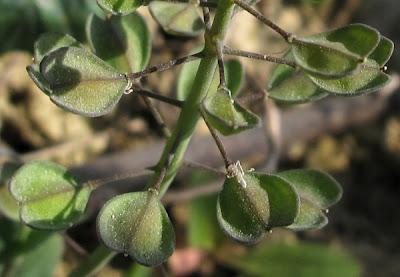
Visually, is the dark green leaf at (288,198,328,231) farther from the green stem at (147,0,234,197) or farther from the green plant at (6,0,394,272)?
the green stem at (147,0,234,197)

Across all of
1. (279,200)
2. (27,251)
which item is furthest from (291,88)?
(27,251)

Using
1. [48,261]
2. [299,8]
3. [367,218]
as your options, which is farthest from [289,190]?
[299,8]

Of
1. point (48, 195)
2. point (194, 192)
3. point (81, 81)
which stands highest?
point (81, 81)

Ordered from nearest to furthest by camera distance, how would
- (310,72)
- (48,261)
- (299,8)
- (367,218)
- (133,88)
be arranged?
(310,72) → (133,88) → (48,261) → (367,218) → (299,8)

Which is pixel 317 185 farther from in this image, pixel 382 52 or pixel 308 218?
pixel 382 52

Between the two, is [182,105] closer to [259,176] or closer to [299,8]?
[259,176]

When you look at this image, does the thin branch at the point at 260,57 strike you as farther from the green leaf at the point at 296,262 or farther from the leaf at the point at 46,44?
the green leaf at the point at 296,262

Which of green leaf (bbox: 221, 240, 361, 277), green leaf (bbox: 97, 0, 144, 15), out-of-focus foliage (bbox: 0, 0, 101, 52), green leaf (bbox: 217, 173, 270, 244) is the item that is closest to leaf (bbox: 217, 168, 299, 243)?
green leaf (bbox: 217, 173, 270, 244)
